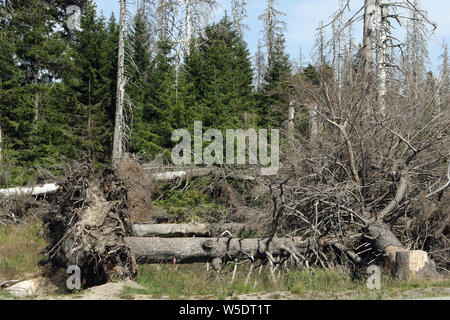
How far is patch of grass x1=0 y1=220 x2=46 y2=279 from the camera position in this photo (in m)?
8.76

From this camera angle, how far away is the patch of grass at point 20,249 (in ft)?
28.7

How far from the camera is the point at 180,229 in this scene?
10.8 m

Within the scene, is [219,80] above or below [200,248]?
above

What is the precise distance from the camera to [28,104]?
1767 cm

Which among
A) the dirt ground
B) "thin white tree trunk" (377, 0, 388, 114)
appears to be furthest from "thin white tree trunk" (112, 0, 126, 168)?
the dirt ground

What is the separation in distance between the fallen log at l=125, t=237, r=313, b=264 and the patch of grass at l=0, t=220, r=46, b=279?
Answer: 2.14 m

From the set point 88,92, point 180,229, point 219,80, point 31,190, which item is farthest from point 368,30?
point 31,190

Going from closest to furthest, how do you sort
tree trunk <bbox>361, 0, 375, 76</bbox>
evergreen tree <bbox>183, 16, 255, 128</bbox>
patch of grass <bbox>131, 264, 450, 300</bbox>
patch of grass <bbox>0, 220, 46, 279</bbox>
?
patch of grass <bbox>131, 264, 450, 300</bbox>, patch of grass <bbox>0, 220, 46, 279</bbox>, tree trunk <bbox>361, 0, 375, 76</bbox>, evergreen tree <bbox>183, 16, 255, 128</bbox>

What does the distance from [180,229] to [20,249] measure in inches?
146

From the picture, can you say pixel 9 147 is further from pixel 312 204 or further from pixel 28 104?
pixel 312 204

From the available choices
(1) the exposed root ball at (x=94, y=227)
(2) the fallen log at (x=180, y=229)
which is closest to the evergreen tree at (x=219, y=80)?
(2) the fallen log at (x=180, y=229)

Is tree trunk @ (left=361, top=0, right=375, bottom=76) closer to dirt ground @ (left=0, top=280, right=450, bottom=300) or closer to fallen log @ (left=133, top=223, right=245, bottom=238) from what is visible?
fallen log @ (left=133, top=223, right=245, bottom=238)

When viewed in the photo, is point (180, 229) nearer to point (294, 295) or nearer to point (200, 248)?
point (200, 248)

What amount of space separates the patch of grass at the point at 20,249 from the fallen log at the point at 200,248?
84.1 inches
